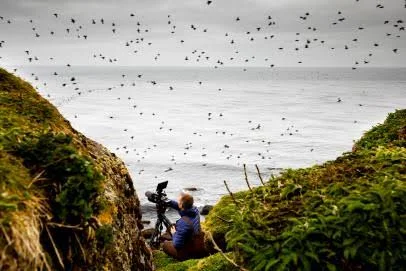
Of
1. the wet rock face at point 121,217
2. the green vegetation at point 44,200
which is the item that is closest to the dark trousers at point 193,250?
the wet rock face at point 121,217

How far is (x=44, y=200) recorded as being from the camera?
3055 millimetres

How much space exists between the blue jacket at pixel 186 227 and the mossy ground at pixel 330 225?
5953 millimetres

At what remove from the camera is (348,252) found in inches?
113

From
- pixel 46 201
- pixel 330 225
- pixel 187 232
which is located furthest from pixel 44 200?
pixel 187 232

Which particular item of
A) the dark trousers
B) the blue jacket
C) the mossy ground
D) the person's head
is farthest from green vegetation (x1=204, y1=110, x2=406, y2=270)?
the dark trousers

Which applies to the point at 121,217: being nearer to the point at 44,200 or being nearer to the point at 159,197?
the point at 44,200

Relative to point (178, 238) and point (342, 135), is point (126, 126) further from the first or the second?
point (178, 238)

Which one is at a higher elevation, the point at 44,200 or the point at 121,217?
the point at 44,200

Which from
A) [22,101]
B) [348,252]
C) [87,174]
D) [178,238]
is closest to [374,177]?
[348,252]

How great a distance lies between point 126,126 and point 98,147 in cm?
7616

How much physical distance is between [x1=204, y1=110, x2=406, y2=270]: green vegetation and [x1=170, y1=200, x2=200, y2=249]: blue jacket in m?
6.00

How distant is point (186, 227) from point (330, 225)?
23.1 feet

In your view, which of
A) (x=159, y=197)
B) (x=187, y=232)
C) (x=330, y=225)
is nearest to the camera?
(x=330, y=225)

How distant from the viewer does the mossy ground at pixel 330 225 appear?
291cm
